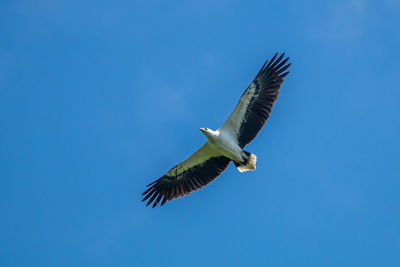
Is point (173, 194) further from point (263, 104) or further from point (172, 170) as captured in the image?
point (263, 104)

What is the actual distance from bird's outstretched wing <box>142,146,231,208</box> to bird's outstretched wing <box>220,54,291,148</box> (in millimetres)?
1222

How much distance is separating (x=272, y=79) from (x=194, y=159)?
12.9 feet

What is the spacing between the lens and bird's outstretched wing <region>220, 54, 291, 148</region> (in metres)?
18.3

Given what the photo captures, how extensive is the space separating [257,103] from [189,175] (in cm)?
362

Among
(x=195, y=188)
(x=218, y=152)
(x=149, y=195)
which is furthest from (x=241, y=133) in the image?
(x=149, y=195)

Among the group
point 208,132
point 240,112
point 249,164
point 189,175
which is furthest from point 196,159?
point 240,112

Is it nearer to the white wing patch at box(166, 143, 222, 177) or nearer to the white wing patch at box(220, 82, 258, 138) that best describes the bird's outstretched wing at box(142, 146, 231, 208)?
the white wing patch at box(166, 143, 222, 177)

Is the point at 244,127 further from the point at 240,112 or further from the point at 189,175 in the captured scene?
the point at 189,175

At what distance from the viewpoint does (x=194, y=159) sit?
63.8 ft

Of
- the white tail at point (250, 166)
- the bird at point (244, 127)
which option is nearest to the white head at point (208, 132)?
the bird at point (244, 127)

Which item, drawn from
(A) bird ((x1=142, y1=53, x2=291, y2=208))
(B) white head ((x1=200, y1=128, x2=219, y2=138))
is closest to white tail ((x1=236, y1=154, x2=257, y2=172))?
(A) bird ((x1=142, y1=53, x2=291, y2=208))

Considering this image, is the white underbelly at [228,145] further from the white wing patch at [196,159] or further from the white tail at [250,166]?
the white wing patch at [196,159]

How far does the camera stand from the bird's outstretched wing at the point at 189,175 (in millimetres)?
19281

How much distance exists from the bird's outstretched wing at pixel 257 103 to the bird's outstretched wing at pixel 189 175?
122 cm
